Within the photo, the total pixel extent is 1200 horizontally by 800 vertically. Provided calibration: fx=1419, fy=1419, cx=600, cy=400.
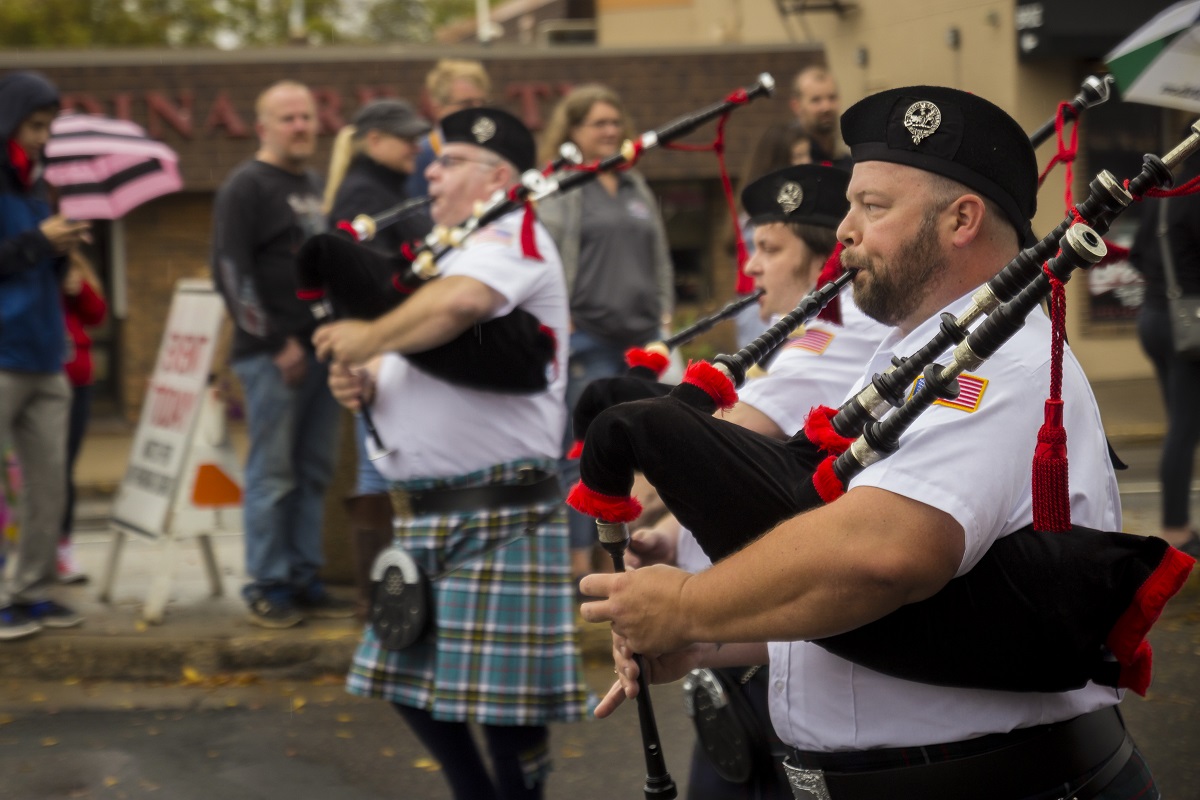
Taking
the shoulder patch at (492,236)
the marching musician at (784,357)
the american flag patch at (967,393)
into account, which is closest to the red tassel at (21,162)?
the shoulder patch at (492,236)

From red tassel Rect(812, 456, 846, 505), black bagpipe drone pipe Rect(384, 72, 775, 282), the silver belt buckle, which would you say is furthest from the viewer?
black bagpipe drone pipe Rect(384, 72, 775, 282)

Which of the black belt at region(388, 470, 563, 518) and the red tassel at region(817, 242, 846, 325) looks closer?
the red tassel at region(817, 242, 846, 325)

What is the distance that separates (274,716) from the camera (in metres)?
5.02

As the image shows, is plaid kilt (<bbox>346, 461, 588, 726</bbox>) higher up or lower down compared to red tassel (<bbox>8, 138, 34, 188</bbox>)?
lower down

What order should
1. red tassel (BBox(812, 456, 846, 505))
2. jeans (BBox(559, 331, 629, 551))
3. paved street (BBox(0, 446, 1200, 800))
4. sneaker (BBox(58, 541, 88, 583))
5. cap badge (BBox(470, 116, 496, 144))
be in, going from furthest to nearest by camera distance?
sneaker (BBox(58, 541, 88, 583))
jeans (BBox(559, 331, 629, 551))
paved street (BBox(0, 446, 1200, 800))
cap badge (BBox(470, 116, 496, 144))
red tassel (BBox(812, 456, 846, 505))

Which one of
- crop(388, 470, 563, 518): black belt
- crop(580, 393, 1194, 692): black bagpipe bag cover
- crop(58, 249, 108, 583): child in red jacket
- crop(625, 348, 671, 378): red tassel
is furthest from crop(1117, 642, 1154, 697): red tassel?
crop(58, 249, 108, 583): child in red jacket

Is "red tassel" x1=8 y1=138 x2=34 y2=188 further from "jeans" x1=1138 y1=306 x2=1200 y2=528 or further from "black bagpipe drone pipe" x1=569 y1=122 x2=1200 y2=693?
"jeans" x1=1138 y1=306 x2=1200 y2=528

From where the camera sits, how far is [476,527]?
3.45m

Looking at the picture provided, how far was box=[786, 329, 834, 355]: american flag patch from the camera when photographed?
2793 millimetres

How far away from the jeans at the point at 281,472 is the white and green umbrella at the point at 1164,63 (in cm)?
326

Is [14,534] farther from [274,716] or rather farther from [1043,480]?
[1043,480]

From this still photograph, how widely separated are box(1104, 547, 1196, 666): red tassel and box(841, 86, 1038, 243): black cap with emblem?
1.67ft

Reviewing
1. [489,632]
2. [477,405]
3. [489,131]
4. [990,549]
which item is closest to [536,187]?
[489,131]

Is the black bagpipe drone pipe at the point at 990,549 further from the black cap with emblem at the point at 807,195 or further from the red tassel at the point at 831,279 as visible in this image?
the black cap with emblem at the point at 807,195
